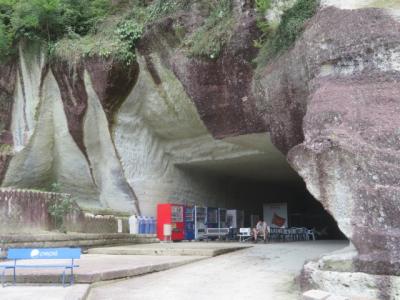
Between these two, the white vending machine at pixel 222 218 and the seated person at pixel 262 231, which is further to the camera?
the white vending machine at pixel 222 218

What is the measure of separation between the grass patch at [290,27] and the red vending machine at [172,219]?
288 inches

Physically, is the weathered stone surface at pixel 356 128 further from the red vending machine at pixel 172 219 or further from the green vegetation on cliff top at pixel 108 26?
the red vending machine at pixel 172 219

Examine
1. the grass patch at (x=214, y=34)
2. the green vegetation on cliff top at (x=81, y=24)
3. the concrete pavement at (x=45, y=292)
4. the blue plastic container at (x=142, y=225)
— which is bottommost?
the concrete pavement at (x=45, y=292)

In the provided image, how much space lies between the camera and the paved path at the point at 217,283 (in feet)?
23.0

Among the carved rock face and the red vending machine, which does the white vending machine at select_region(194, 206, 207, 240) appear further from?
the carved rock face

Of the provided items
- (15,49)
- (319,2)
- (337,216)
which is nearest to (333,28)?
(319,2)

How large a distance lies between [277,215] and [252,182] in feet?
10.6

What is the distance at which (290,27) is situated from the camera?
38.9 ft

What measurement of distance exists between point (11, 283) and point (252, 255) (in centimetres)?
567

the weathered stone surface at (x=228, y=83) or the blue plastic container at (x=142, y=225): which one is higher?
the weathered stone surface at (x=228, y=83)

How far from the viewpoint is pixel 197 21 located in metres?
15.4

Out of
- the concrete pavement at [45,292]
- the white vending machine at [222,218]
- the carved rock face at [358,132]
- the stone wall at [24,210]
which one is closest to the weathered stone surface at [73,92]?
the stone wall at [24,210]

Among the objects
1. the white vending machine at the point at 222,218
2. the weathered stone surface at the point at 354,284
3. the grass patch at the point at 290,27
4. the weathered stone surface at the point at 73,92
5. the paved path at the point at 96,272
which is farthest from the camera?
the white vending machine at the point at 222,218

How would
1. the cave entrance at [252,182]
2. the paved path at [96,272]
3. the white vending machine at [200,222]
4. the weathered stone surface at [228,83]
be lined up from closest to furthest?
the paved path at [96,272]
the weathered stone surface at [228,83]
the cave entrance at [252,182]
the white vending machine at [200,222]
